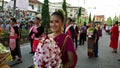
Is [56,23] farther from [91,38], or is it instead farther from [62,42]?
[91,38]

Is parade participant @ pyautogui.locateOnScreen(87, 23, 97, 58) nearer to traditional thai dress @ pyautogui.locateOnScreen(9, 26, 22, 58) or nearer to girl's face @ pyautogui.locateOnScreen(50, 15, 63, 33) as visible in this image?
traditional thai dress @ pyautogui.locateOnScreen(9, 26, 22, 58)

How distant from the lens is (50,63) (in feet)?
10.0

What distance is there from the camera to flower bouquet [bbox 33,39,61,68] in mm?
3055

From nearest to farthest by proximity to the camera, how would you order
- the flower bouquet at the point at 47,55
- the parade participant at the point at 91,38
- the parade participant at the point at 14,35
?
the flower bouquet at the point at 47,55 < the parade participant at the point at 14,35 < the parade participant at the point at 91,38

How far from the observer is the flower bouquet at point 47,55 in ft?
10.0

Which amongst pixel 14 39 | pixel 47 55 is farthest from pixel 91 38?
pixel 47 55

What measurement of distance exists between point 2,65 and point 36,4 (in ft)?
281

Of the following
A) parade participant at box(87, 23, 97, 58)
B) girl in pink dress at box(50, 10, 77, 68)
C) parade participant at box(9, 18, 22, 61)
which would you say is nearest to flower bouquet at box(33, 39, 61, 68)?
girl in pink dress at box(50, 10, 77, 68)

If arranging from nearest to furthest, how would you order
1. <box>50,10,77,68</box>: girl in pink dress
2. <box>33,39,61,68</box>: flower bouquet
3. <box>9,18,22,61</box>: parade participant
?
<box>33,39,61,68</box>: flower bouquet
<box>50,10,77,68</box>: girl in pink dress
<box>9,18,22,61</box>: parade participant

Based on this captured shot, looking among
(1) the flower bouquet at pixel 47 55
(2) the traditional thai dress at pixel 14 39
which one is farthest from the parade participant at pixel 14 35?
(1) the flower bouquet at pixel 47 55

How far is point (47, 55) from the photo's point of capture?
3.05m

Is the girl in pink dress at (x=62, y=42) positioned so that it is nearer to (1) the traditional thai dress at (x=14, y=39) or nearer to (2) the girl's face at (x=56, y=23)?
(2) the girl's face at (x=56, y=23)

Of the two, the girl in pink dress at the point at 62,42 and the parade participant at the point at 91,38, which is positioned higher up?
the girl in pink dress at the point at 62,42

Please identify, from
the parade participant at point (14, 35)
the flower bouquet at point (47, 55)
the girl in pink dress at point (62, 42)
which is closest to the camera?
the flower bouquet at point (47, 55)
